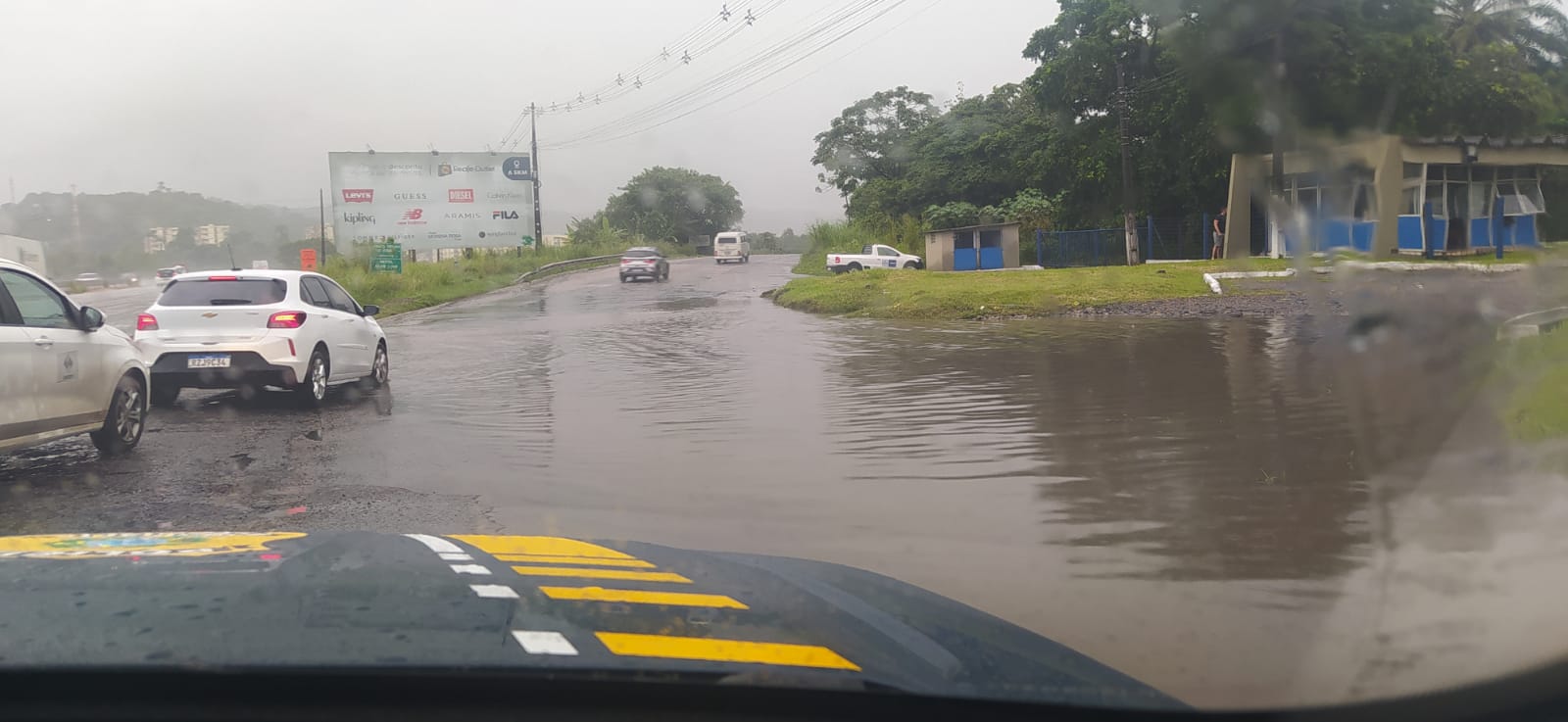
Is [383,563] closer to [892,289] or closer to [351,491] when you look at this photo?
[351,491]

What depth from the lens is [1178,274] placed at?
21469mm

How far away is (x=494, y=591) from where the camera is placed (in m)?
3.29

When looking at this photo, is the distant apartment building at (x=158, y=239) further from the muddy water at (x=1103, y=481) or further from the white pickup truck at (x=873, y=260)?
the white pickup truck at (x=873, y=260)

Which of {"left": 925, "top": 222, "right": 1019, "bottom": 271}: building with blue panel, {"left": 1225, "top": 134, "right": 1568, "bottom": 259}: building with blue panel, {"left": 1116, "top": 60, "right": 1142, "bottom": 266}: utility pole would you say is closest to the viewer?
{"left": 1225, "top": 134, "right": 1568, "bottom": 259}: building with blue panel

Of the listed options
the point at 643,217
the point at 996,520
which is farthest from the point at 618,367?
the point at 643,217

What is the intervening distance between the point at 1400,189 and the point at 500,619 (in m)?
4.36

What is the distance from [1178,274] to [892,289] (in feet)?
22.4

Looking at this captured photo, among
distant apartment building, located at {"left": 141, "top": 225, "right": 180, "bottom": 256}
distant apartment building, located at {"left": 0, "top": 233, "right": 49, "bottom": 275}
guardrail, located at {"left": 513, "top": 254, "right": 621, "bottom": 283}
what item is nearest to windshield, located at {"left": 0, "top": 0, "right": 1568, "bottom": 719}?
distant apartment building, located at {"left": 0, "top": 233, "right": 49, "bottom": 275}

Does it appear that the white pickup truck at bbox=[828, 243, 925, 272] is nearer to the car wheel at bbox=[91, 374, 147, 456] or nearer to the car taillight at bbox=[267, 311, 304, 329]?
the car taillight at bbox=[267, 311, 304, 329]

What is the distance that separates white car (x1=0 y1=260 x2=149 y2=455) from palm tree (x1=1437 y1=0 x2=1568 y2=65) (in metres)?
8.41

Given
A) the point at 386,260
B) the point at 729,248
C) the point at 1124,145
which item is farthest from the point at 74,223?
the point at 729,248

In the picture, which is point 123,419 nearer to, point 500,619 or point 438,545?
point 438,545

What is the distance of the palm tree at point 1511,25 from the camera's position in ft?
14.4

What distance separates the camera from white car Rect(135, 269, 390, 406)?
35.7 ft
